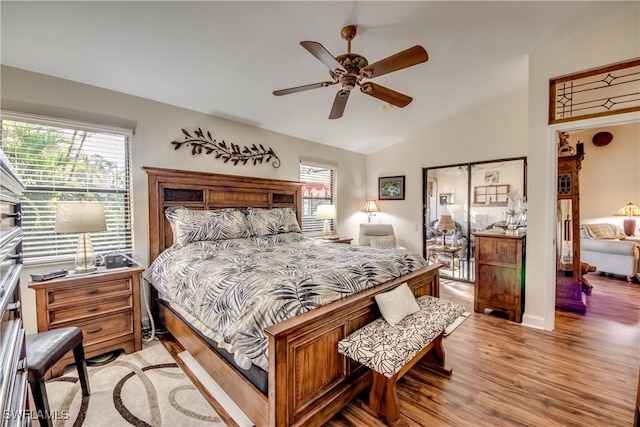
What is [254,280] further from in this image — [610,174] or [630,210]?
[610,174]

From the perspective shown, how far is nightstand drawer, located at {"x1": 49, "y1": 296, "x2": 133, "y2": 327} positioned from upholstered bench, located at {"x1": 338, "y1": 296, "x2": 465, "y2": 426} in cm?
210

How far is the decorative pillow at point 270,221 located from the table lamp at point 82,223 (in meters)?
1.55

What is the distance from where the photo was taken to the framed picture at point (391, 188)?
18.6 ft

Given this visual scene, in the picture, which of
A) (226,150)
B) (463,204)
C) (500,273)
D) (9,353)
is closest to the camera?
A: (9,353)

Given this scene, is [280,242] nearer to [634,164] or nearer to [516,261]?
[516,261]

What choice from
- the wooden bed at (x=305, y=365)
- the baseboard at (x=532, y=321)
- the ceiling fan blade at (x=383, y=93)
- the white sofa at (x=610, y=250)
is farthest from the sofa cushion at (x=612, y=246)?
the ceiling fan blade at (x=383, y=93)

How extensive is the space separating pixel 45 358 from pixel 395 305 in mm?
2196

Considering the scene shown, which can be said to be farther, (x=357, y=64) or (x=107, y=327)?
(x=107, y=327)

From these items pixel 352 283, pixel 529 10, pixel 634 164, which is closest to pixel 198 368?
pixel 352 283

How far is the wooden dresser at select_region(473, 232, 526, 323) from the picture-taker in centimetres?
333

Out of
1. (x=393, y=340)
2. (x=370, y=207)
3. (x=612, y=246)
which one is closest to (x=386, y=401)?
(x=393, y=340)

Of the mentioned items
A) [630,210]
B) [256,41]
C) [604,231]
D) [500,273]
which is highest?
[256,41]

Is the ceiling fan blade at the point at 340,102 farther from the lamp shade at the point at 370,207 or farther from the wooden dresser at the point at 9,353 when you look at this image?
the lamp shade at the point at 370,207

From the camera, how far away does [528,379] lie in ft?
7.29
